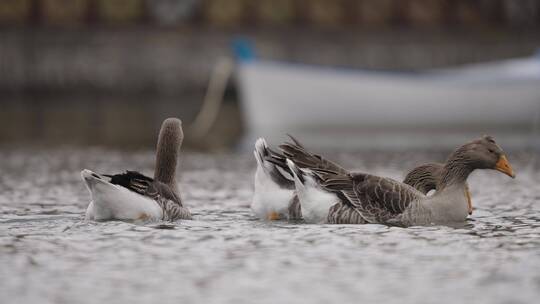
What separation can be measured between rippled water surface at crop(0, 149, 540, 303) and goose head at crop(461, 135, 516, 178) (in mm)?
485

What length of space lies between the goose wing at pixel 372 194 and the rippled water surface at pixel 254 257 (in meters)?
0.27

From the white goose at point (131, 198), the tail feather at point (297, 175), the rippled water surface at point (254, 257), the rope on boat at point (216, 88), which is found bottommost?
the rippled water surface at point (254, 257)

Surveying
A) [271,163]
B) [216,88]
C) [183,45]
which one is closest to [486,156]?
[271,163]

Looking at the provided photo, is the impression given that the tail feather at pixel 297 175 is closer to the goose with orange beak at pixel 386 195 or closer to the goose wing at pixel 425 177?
the goose with orange beak at pixel 386 195

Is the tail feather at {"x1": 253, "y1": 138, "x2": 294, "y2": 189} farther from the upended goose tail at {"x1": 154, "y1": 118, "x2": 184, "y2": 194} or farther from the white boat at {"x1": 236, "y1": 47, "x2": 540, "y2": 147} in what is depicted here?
the white boat at {"x1": 236, "y1": 47, "x2": 540, "y2": 147}

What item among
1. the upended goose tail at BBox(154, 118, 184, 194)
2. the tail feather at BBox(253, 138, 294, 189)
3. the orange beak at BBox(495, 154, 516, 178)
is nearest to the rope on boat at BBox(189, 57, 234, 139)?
the upended goose tail at BBox(154, 118, 184, 194)

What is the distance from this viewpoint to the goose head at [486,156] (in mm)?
10789

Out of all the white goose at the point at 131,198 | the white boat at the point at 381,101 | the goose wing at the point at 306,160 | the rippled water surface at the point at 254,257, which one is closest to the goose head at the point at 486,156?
the rippled water surface at the point at 254,257

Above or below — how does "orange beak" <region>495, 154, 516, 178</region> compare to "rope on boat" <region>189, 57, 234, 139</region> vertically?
below

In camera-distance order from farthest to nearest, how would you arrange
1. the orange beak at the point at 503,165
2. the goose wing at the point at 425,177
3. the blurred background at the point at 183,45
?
the blurred background at the point at 183,45
the goose wing at the point at 425,177
the orange beak at the point at 503,165

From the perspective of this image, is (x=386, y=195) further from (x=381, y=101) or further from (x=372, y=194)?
(x=381, y=101)

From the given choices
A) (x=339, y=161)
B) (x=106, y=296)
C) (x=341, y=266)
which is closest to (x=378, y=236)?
(x=341, y=266)

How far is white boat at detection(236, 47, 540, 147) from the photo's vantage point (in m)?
24.3

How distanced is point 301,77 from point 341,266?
16.1 meters
